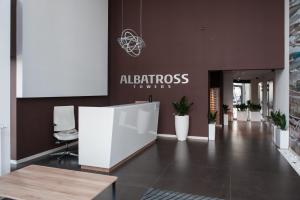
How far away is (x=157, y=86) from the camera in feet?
24.2

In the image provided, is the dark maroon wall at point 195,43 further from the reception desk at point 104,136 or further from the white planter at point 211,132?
the reception desk at point 104,136

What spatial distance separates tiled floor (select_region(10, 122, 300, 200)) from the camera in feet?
10.6

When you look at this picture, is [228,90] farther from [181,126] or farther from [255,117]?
[181,126]

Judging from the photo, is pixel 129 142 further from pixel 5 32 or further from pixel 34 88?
pixel 5 32

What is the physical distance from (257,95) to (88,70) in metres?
11.4

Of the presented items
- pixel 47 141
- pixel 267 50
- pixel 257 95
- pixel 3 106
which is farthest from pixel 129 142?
pixel 257 95

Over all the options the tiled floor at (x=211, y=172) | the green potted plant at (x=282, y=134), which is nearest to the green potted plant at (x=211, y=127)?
the tiled floor at (x=211, y=172)

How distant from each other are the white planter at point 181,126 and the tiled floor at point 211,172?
2.28 ft

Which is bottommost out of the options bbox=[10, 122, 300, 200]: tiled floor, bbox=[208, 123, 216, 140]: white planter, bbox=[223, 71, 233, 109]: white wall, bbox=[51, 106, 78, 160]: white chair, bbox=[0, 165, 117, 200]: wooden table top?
bbox=[10, 122, 300, 200]: tiled floor

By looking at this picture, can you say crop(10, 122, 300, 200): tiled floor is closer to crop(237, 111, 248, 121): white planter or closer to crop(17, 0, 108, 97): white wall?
crop(17, 0, 108, 97): white wall

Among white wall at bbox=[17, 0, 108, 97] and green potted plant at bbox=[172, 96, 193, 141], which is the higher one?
white wall at bbox=[17, 0, 108, 97]

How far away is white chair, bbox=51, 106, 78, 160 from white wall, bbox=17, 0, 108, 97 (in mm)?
416

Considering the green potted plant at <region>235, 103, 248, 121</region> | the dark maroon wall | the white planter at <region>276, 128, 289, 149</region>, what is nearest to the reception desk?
the dark maroon wall

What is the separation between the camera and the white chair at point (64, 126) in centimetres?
479
